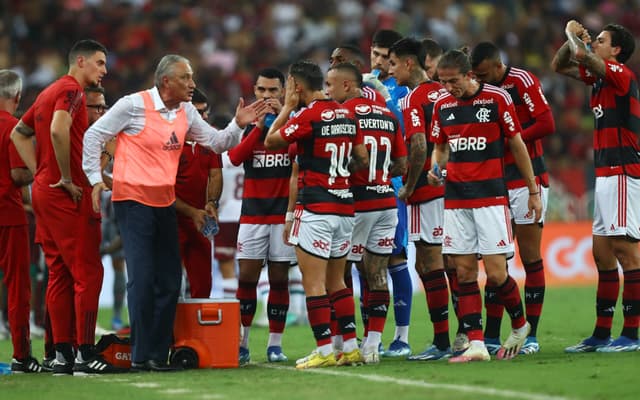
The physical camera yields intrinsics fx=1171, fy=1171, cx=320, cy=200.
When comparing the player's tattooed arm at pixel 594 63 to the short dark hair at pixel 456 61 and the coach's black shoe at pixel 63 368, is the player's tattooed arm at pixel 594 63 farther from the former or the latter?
the coach's black shoe at pixel 63 368

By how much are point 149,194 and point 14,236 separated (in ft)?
4.80

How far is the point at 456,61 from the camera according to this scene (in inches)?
374

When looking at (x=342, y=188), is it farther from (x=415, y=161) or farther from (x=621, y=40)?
(x=621, y=40)

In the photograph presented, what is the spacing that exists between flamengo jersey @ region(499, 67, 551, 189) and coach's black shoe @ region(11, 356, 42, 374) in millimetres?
4465

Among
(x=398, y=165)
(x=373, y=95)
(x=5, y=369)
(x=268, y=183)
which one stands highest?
(x=373, y=95)

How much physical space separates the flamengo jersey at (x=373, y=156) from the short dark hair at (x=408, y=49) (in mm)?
787

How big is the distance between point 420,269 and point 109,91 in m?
12.4

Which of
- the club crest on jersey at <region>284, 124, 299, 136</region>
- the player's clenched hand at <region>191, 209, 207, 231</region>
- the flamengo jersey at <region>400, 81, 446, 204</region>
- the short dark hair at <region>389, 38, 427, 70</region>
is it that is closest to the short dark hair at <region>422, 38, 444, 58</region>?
the short dark hair at <region>389, 38, 427, 70</region>

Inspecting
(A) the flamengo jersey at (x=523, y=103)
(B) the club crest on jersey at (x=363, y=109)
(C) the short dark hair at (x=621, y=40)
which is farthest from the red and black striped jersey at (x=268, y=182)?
(C) the short dark hair at (x=621, y=40)

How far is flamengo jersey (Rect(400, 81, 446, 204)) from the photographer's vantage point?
416 inches

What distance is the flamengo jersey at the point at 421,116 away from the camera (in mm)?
10562

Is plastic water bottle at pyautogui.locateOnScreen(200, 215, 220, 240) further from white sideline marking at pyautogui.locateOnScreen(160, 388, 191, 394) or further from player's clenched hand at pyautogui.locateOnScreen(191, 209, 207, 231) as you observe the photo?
white sideline marking at pyautogui.locateOnScreen(160, 388, 191, 394)

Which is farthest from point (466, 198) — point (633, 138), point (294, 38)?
point (294, 38)

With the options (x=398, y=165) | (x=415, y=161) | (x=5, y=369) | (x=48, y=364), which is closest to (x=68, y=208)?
(x=48, y=364)
